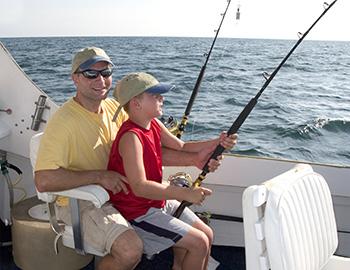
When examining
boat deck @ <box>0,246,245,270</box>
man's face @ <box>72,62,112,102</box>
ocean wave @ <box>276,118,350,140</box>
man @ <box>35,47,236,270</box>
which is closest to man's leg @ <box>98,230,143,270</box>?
man @ <box>35,47,236,270</box>

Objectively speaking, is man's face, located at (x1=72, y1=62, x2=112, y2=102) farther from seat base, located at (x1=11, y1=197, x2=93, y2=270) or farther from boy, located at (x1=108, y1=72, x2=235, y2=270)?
seat base, located at (x1=11, y1=197, x2=93, y2=270)

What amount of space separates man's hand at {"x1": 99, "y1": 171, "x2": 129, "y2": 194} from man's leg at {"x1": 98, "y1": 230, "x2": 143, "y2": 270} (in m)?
0.17

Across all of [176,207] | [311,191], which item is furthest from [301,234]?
[176,207]

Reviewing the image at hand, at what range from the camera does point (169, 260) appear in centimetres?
265

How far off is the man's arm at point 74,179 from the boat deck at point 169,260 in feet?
2.84

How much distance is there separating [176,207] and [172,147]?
28 cm

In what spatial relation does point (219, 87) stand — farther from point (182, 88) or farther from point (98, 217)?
point (98, 217)

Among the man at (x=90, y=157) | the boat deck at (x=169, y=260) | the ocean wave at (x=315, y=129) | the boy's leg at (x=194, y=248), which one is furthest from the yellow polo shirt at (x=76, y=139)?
the ocean wave at (x=315, y=129)

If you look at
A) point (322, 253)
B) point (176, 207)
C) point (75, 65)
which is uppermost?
point (75, 65)

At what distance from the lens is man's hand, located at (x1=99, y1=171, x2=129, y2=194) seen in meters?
1.84

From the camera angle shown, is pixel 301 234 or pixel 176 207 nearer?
pixel 301 234

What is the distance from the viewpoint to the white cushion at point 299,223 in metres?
1.23

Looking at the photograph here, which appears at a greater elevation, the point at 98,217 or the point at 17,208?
the point at 98,217

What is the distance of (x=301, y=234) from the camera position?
1339mm
